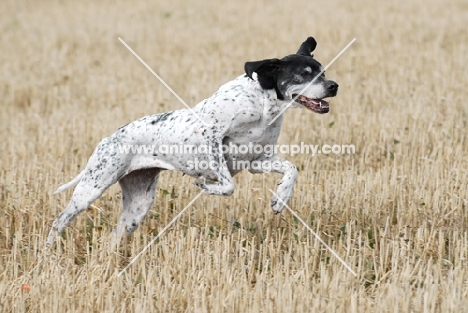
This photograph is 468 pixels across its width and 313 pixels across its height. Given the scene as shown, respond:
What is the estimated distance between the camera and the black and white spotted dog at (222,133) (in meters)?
5.79

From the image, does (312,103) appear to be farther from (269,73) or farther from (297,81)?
(269,73)

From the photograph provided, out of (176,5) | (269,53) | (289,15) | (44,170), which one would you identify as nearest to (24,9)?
(176,5)

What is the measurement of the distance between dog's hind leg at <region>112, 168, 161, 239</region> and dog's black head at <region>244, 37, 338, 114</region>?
1229 millimetres

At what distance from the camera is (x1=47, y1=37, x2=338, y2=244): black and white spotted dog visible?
19.0ft

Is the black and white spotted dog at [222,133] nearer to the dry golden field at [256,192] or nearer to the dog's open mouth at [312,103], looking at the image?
the dog's open mouth at [312,103]

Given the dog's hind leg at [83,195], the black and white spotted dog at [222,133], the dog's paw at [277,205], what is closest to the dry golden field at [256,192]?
the dog's hind leg at [83,195]

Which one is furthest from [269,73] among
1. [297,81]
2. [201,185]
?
[201,185]

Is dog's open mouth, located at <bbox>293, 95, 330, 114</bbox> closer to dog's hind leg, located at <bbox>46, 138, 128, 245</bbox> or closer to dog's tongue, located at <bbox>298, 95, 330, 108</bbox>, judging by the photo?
dog's tongue, located at <bbox>298, 95, 330, 108</bbox>

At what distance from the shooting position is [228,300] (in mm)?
4727

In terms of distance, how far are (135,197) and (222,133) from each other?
103 centimetres

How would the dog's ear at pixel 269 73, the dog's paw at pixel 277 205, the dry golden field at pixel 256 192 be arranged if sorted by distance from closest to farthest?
1. the dry golden field at pixel 256 192
2. the dog's paw at pixel 277 205
3. the dog's ear at pixel 269 73

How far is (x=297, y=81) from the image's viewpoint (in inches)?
228

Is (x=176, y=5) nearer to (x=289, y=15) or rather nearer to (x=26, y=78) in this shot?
(x=289, y=15)

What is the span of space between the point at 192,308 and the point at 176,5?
55.6 feet
